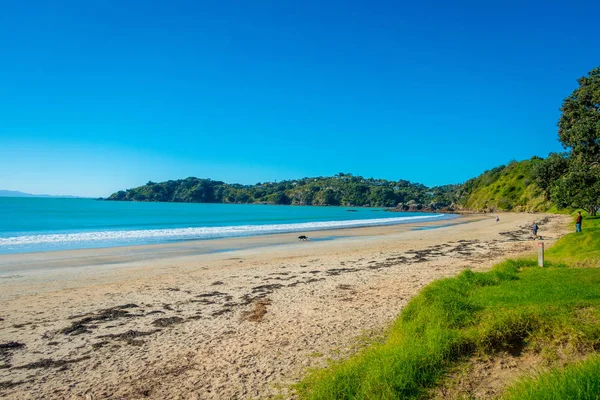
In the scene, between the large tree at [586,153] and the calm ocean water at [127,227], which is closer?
the large tree at [586,153]

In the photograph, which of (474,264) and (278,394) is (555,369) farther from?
(474,264)

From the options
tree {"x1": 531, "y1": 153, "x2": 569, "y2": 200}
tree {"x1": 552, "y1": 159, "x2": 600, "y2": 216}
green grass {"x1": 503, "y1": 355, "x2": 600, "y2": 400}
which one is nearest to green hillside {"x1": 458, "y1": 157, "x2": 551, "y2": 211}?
tree {"x1": 531, "y1": 153, "x2": 569, "y2": 200}

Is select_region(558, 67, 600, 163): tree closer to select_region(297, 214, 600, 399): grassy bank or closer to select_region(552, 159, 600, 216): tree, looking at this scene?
select_region(552, 159, 600, 216): tree

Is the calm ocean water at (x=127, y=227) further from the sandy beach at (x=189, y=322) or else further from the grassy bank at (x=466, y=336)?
the grassy bank at (x=466, y=336)

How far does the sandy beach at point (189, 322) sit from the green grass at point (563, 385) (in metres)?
3.32

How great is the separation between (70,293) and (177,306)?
4970mm

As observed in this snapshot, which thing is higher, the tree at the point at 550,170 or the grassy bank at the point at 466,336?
the tree at the point at 550,170

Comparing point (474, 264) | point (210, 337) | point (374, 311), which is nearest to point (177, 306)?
point (210, 337)

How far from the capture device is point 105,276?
16.8 m

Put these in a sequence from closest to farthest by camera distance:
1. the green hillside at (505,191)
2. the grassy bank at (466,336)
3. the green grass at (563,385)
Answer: the green grass at (563,385) < the grassy bank at (466,336) < the green hillside at (505,191)

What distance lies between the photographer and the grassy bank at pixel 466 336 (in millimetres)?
5008

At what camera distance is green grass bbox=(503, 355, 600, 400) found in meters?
3.74

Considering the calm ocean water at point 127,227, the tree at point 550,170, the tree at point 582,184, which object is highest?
the tree at point 550,170

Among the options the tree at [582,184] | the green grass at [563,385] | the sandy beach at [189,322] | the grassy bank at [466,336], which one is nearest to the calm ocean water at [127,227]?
the sandy beach at [189,322]
